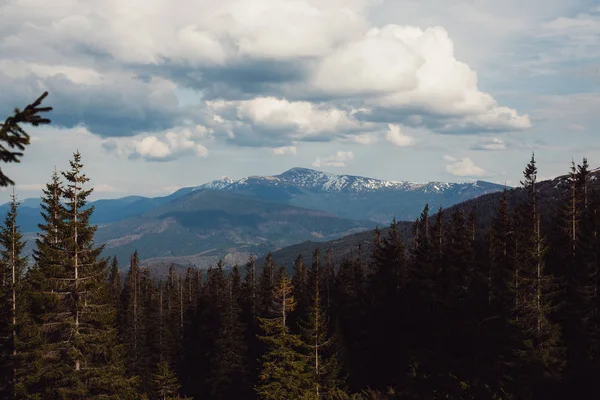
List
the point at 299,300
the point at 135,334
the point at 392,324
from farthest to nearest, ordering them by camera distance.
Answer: the point at 135,334
the point at 299,300
the point at 392,324

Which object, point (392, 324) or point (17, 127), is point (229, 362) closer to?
point (392, 324)

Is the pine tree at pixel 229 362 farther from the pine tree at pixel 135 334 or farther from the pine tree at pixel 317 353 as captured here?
the pine tree at pixel 317 353

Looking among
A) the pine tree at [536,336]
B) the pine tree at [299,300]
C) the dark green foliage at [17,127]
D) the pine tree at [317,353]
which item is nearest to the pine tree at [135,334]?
the pine tree at [299,300]

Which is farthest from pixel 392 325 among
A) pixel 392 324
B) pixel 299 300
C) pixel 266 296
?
pixel 266 296

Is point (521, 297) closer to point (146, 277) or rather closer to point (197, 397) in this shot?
point (197, 397)

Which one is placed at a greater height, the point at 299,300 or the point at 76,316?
the point at 76,316

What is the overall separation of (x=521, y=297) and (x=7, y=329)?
33309mm

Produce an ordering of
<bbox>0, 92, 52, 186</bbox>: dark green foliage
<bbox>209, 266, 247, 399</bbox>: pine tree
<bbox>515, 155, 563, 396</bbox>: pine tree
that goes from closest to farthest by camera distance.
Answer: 1. <bbox>0, 92, 52, 186</bbox>: dark green foliage
2. <bbox>515, 155, 563, 396</bbox>: pine tree
3. <bbox>209, 266, 247, 399</bbox>: pine tree

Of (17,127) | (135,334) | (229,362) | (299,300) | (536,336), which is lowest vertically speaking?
(229,362)

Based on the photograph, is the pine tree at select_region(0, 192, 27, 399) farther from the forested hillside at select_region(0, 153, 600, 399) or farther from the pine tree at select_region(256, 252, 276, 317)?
the pine tree at select_region(256, 252, 276, 317)

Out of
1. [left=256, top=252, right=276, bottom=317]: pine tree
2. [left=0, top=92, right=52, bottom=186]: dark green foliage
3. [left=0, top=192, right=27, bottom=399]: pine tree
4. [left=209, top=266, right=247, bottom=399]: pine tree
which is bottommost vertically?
[left=209, top=266, right=247, bottom=399]: pine tree

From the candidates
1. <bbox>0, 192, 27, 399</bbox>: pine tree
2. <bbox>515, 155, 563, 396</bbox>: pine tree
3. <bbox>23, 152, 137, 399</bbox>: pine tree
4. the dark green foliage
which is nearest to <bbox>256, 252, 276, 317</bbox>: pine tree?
<bbox>0, 192, 27, 399</bbox>: pine tree

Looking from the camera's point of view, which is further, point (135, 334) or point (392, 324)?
point (135, 334)

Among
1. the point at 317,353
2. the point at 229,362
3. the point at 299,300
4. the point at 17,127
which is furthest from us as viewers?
the point at 299,300
